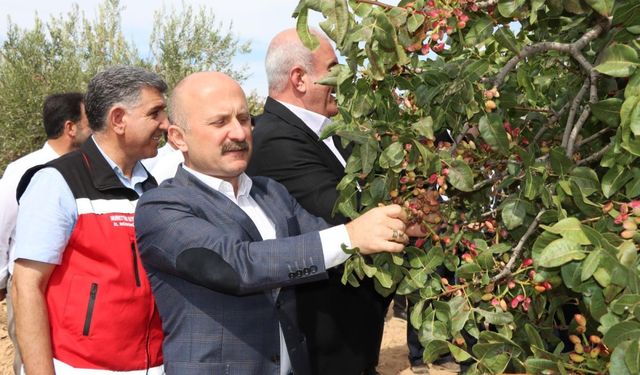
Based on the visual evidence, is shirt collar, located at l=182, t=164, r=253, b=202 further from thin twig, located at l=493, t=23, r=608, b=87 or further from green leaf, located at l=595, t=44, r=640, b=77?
green leaf, located at l=595, t=44, r=640, b=77

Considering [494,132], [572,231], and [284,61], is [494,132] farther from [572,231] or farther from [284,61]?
[284,61]

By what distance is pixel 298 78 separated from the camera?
420cm

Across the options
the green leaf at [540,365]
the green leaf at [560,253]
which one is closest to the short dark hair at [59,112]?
the green leaf at [540,365]

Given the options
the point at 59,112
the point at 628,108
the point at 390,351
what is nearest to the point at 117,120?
the point at 628,108

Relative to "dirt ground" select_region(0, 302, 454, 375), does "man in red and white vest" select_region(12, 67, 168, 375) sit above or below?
above

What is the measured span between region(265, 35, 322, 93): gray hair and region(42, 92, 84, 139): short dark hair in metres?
2.91

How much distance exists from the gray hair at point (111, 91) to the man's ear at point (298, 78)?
0.86 meters

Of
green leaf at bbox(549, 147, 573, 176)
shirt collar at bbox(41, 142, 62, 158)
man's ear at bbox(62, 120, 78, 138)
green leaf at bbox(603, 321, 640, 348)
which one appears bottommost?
green leaf at bbox(603, 321, 640, 348)

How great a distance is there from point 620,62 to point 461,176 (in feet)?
1.78

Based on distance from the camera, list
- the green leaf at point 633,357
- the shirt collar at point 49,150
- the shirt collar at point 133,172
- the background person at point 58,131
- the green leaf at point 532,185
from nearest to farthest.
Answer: the green leaf at point 633,357
the green leaf at point 532,185
the shirt collar at point 133,172
the background person at point 58,131
the shirt collar at point 49,150

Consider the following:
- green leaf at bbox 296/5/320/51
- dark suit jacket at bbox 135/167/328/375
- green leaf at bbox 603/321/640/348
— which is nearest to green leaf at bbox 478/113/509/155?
green leaf at bbox 296/5/320/51

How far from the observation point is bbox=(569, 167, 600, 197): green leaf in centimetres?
185

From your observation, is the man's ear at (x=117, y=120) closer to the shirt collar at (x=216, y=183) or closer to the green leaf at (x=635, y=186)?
the shirt collar at (x=216, y=183)

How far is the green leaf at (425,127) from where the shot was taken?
6.67 feet
